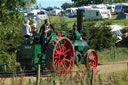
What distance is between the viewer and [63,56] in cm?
1186

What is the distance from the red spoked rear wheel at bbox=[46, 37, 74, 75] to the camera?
11.3 meters

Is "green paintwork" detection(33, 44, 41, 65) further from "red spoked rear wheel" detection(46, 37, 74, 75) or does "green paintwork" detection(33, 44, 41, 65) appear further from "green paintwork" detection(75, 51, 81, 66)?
"green paintwork" detection(75, 51, 81, 66)

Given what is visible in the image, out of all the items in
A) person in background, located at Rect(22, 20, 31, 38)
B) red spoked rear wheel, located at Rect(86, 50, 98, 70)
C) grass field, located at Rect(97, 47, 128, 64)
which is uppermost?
person in background, located at Rect(22, 20, 31, 38)

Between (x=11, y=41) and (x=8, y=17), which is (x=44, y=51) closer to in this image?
(x=8, y=17)

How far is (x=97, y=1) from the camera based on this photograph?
9394cm

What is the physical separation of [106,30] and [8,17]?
8.86 metres

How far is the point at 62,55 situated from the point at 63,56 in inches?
2.1

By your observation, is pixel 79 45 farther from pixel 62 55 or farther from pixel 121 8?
pixel 121 8

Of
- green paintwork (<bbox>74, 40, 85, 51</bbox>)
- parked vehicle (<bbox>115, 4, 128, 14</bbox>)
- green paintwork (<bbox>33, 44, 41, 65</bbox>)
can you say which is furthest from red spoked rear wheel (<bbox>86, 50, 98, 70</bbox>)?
parked vehicle (<bbox>115, 4, 128, 14</bbox>)

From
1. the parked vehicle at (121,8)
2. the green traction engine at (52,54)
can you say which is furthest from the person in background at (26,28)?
the parked vehicle at (121,8)

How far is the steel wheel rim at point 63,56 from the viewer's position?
1162 centimetres

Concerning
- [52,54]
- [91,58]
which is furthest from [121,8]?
[52,54]

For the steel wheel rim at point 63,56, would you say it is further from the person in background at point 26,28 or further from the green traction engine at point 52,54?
the person in background at point 26,28

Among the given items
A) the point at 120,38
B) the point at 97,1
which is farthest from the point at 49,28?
the point at 97,1
